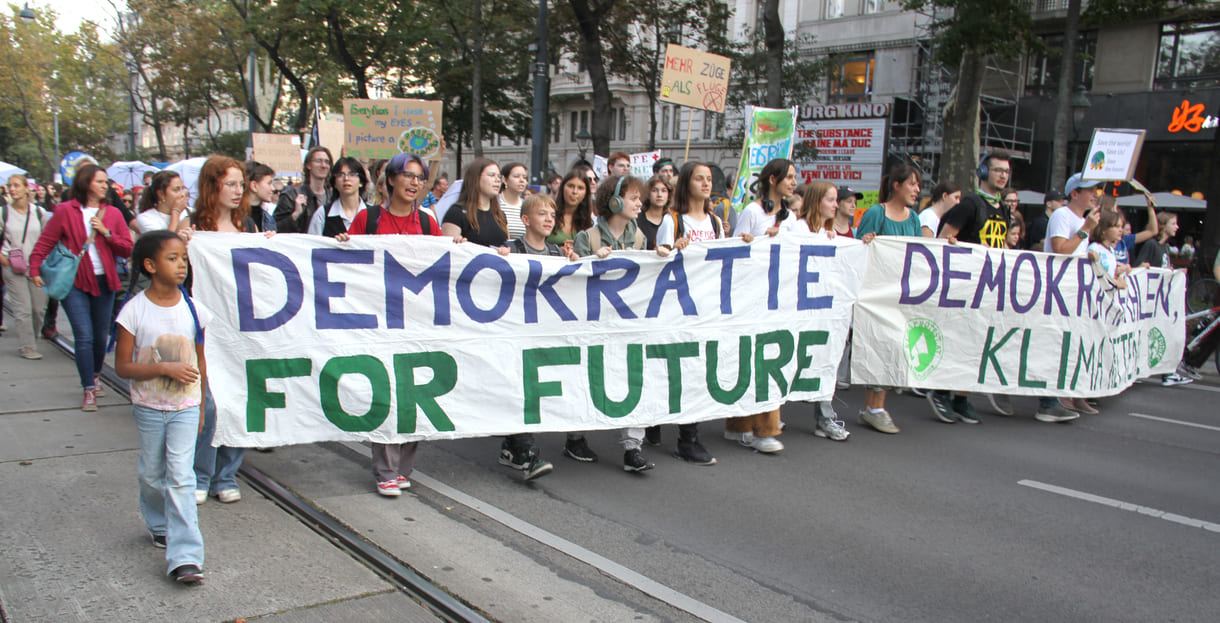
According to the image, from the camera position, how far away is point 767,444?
6.17 m

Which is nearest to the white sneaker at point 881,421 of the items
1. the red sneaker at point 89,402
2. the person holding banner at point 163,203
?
the person holding banner at point 163,203

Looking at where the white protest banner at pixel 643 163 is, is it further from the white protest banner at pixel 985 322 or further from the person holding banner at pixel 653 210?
the person holding banner at pixel 653 210

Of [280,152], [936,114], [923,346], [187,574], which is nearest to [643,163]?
[280,152]

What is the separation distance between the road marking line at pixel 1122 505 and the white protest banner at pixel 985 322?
4.21 ft

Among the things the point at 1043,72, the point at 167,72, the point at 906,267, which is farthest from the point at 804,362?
the point at 167,72

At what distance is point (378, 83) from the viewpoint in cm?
3688

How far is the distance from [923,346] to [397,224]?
4.01 metres

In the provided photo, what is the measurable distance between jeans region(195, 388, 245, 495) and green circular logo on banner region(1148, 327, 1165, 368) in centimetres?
835

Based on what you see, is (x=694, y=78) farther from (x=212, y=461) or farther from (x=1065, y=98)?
(x=1065, y=98)

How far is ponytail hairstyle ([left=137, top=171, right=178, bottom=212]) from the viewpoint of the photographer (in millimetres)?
5531

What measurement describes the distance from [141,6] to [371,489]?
122ft

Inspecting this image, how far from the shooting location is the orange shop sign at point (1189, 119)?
23092 mm

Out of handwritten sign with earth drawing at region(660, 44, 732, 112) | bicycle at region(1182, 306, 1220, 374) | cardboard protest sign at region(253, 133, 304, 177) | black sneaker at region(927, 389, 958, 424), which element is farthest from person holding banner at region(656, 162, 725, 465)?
cardboard protest sign at region(253, 133, 304, 177)

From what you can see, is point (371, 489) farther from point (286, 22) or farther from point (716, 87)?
point (286, 22)
